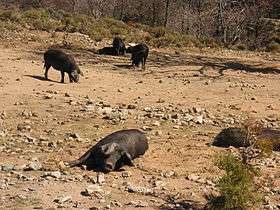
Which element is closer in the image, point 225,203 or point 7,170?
point 225,203

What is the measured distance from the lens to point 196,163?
362 inches

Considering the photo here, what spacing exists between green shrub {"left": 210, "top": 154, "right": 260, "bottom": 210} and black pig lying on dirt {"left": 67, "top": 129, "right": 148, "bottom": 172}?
1918mm

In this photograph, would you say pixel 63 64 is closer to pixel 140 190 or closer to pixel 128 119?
pixel 128 119

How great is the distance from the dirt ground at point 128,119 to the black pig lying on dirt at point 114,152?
0.54 feet

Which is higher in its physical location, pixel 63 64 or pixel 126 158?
pixel 63 64

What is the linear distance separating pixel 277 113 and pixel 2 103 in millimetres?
5937

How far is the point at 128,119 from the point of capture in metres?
11.8

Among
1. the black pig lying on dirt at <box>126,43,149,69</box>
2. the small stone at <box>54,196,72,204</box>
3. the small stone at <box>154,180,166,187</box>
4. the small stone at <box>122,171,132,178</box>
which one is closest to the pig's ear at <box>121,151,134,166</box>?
the small stone at <box>122,171,132,178</box>

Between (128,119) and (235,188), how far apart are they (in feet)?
17.2

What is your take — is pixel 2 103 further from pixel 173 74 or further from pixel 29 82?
pixel 173 74

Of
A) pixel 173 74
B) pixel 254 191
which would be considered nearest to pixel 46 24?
pixel 173 74

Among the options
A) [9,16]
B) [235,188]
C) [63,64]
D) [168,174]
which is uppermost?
[9,16]

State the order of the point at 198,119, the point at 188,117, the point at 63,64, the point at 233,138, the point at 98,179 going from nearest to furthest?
the point at 98,179, the point at 233,138, the point at 198,119, the point at 188,117, the point at 63,64

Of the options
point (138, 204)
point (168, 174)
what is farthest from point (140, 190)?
point (168, 174)
